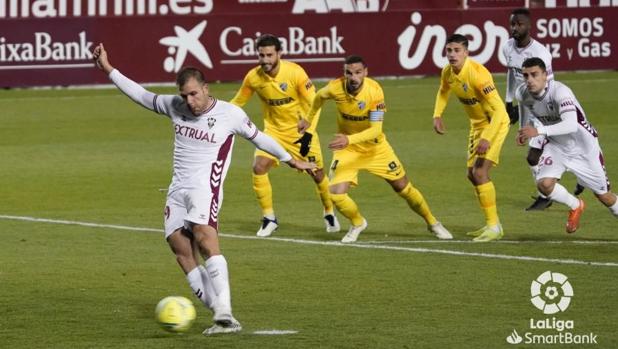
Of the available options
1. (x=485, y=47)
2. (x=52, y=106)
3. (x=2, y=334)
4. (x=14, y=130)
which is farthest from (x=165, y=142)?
(x=2, y=334)

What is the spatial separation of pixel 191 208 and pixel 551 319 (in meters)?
2.78

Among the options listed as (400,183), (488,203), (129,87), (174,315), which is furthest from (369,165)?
(174,315)

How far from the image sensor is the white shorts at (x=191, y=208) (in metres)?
10.3

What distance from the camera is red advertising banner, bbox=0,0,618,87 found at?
27.8 metres

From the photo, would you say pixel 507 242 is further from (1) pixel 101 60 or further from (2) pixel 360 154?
(1) pixel 101 60

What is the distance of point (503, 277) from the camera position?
12297 mm

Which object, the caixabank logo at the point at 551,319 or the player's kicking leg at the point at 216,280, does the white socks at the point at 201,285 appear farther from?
the caixabank logo at the point at 551,319

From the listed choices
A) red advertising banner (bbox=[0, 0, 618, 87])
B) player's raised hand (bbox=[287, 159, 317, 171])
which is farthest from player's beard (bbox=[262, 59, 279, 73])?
red advertising banner (bbox=[0, 0, 618, 87])

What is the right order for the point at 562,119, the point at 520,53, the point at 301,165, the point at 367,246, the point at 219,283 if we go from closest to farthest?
the point at 219,283
the point at 301,165
the point at 562,119
the point at 367,246
the point at 520,53

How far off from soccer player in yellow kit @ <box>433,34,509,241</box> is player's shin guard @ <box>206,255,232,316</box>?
4.88 metres

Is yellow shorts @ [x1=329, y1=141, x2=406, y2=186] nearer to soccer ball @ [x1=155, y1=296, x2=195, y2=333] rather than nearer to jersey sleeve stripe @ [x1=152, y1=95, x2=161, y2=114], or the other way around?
jersey sleeve stripe @ [x1=152, y1=95, x2=161, y2=114]

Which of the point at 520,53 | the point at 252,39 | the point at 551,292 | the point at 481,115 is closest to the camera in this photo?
the point at 551,292

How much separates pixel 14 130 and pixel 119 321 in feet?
45.4

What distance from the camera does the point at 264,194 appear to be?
15359 millimetres
